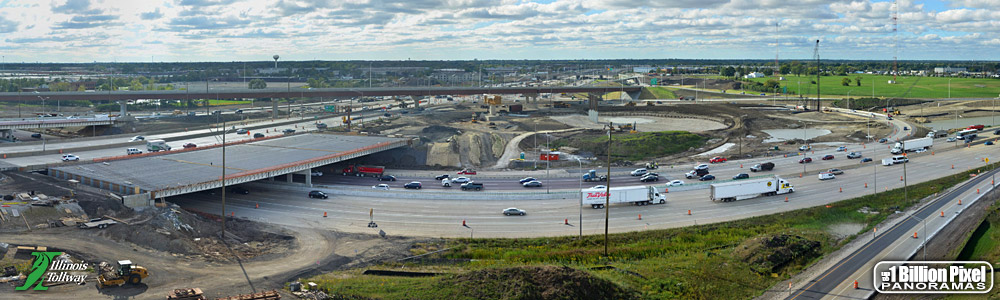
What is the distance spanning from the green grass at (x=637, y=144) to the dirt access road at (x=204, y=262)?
4490 cm

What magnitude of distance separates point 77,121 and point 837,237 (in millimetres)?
97647

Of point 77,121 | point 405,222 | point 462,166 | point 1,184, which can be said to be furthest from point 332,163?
point 77,121

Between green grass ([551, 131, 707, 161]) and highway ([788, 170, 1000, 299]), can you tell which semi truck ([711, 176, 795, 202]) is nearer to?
highway ([788, 170, 1000, 299])

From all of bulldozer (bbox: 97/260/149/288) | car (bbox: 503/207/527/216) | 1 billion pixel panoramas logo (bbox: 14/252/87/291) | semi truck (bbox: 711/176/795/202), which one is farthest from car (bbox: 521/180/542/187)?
1 billion pixel panoramas logo (bbox: 14/252/87/291)

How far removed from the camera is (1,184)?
49750mm

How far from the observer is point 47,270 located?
33469 mm

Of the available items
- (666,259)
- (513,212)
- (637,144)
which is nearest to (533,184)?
(513,212)

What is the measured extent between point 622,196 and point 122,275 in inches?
1325

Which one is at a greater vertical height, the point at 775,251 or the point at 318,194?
the point at 318,194

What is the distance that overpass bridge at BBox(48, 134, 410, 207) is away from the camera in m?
50.7

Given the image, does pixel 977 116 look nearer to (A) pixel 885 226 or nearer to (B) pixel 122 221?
(A) pixel 885 226

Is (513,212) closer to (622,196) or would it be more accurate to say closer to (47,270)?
(622,196)

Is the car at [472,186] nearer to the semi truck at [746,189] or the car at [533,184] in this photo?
the car at [533,184]

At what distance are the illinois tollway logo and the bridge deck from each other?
43058 millimetres
